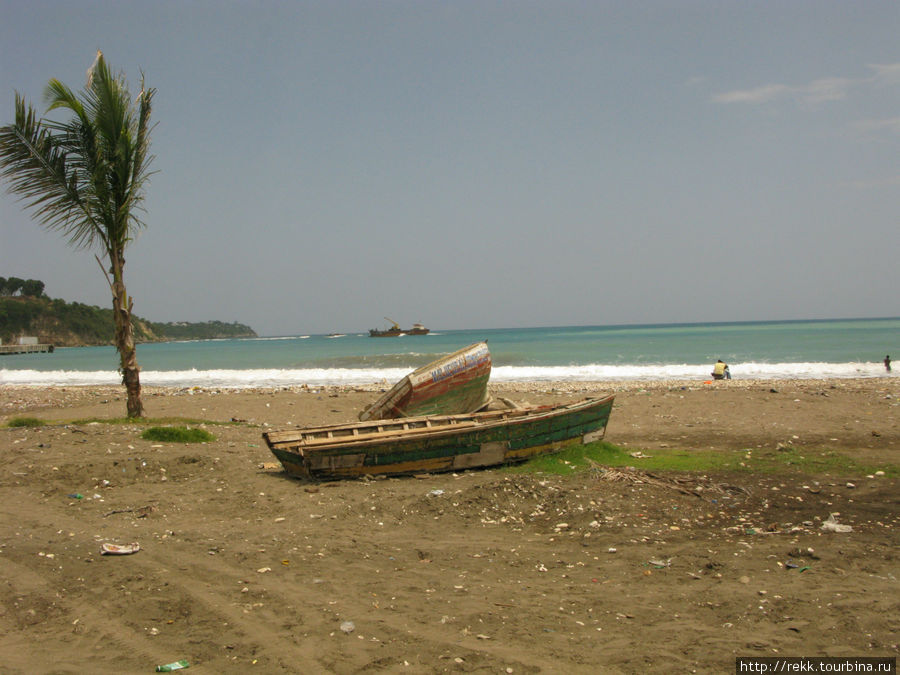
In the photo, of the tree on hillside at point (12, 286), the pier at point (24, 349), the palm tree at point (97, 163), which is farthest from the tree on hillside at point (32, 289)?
the palm tree at point (97, 163)

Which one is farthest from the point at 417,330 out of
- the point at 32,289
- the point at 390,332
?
the point at 32,289

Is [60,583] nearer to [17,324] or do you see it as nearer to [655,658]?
[655,658]

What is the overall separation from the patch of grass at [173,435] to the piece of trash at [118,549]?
475 centimetres

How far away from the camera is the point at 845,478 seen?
8484mm

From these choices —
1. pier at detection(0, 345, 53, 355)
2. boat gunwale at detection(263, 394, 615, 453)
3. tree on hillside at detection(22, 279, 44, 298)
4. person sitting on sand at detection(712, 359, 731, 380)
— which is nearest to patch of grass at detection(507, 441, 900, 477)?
boat gunwale at detection(263, 394, 615, 453)

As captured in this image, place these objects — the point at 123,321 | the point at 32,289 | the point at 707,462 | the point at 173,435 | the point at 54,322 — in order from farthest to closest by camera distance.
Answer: the point at 32,289 → the point at 54,322 → the point at 123,321 → the point at 173,435 → the point at 707,462

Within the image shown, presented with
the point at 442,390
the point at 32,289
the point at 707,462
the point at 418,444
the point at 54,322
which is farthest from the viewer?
the point at 32,289

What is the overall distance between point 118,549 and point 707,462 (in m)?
8.16

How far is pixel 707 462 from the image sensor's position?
375 inches

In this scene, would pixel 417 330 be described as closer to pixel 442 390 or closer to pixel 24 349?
pixel 24 349

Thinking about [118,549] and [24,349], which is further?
[24,349]

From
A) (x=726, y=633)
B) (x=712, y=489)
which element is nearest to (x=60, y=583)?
(x=726, y=633)

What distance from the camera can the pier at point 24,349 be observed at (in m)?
72.8

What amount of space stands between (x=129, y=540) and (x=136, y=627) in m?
1.92
